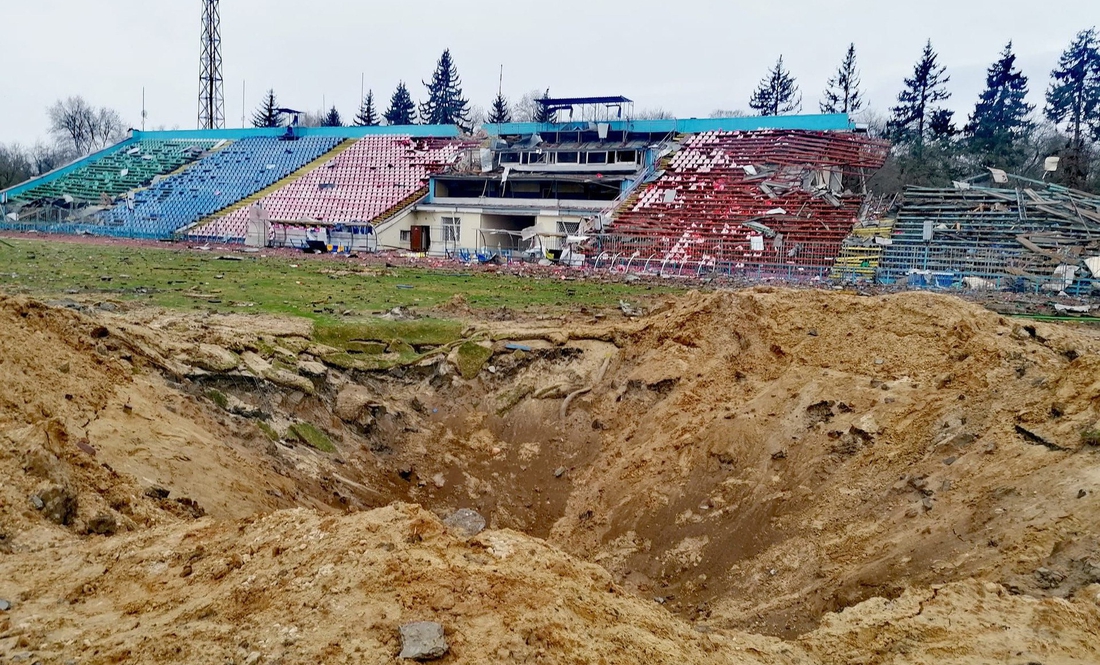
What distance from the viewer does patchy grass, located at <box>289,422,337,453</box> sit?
488 inches

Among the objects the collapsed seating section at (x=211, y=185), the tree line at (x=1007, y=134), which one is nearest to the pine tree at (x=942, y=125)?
the tree line at (x=1007, y=134)

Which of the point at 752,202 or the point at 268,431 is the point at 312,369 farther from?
the point at 752,202

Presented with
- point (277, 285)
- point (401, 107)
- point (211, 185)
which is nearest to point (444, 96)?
point (401, 107)

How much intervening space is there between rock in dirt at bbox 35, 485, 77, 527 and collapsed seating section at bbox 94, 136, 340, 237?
133 ft

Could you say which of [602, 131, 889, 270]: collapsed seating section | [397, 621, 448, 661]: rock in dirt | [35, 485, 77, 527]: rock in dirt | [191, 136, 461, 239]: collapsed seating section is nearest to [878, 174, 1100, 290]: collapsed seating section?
[602, 131, 889, 270]: collapsed seating section

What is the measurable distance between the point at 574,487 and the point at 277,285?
1397cm

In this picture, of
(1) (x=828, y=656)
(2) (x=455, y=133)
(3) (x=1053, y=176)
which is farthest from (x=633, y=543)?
(2) (x=455, y=133)

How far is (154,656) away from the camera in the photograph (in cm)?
502

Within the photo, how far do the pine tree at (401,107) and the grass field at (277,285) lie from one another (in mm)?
45010

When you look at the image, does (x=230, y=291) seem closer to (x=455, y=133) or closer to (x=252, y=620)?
(x=252, y=620)

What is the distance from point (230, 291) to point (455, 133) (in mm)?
32962

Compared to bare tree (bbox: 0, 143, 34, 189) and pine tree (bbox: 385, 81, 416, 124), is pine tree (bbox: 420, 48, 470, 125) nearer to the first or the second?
pine tree (bbox: 385, 81, 416, 124)

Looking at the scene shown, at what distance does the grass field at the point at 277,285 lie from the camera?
1931 cm

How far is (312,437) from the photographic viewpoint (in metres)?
12.5
